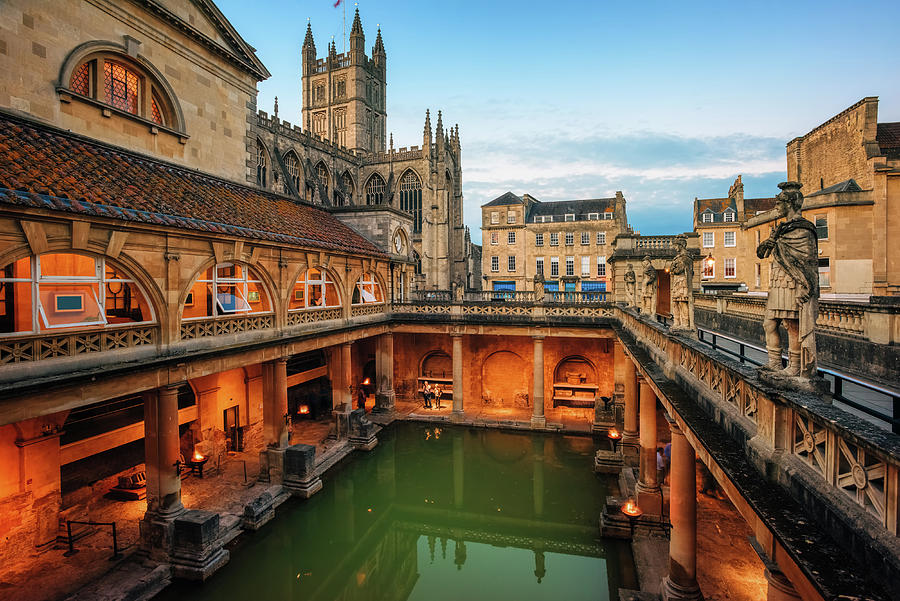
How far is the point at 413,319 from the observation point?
78.9 feet

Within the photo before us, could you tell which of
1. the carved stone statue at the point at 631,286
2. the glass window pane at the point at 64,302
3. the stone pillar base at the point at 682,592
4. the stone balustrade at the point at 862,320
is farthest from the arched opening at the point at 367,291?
the stone pillar base at the point at 682,592

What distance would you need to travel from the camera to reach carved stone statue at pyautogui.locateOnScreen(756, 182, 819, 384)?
4227 mm

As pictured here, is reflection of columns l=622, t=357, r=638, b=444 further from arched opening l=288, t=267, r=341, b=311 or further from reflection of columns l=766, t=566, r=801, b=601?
arched opening l=288, t=267, r=341, b=311

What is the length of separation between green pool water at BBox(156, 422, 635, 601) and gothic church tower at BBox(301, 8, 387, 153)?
5212 cm

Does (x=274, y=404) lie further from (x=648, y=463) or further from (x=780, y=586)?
(x=780, y=586)

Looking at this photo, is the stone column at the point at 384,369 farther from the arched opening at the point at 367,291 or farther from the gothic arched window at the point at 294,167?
the gothic arched window at the point at 294,167

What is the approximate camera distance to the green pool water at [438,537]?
11.3 m

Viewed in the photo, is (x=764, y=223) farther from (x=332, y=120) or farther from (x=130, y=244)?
(x=332, y=120)

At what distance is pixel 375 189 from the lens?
5147 centimetres

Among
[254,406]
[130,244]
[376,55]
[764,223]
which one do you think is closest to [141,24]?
[130,244]

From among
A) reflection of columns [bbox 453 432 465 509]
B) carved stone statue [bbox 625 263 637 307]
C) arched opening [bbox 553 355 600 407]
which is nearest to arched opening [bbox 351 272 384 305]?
reflection of columns [bbox 453 432 465 509]

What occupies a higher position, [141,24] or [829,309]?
[141,24]

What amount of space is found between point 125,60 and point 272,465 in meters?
14.7

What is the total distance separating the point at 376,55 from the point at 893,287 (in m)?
70.0
